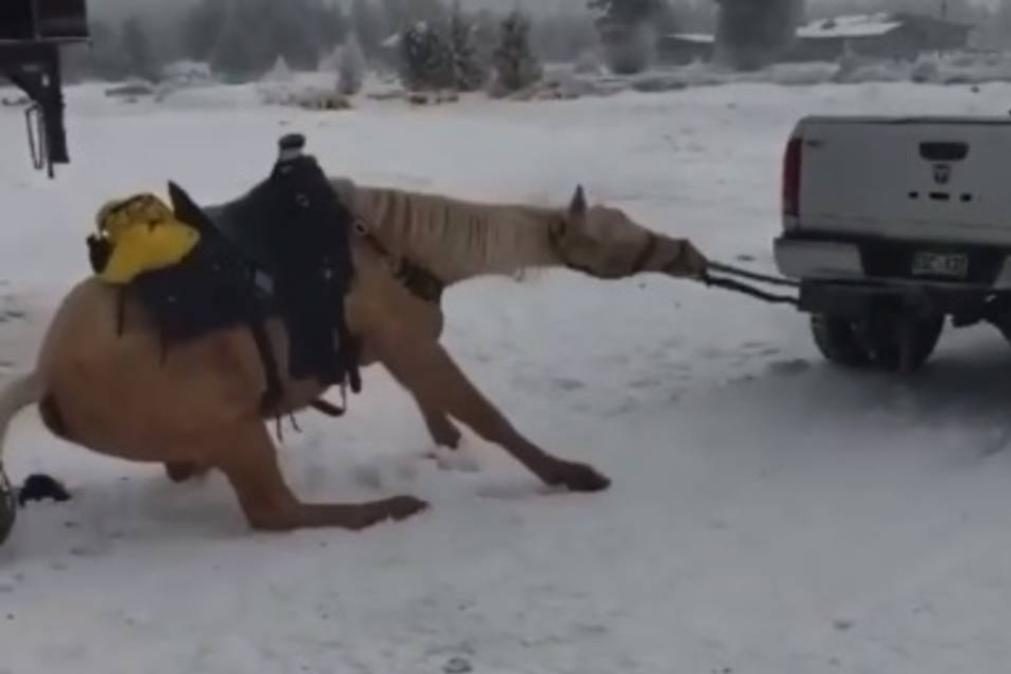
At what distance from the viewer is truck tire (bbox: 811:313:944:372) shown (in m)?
8.45

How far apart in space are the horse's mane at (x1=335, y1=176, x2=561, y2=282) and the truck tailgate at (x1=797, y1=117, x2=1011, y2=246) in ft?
5.41

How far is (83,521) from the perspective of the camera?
6352 millimetres

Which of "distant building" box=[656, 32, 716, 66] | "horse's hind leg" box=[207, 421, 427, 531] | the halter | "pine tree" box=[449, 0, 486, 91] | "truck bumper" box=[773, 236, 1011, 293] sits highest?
the halter

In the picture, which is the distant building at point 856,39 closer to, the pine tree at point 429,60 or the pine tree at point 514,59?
the pine tree at point 514,59

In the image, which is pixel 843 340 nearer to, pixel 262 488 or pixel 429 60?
pixel 262 488

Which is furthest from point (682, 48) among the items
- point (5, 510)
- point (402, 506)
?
point (5, 510)

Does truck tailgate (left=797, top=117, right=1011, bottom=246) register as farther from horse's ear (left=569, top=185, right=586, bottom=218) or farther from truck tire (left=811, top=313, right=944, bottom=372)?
horse's ear (left=569, top=185, right=586, bottom=218)

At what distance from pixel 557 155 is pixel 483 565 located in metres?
17.6

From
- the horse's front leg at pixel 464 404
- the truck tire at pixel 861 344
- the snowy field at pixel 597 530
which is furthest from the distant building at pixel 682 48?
the horse's front leg at pixel 464 404

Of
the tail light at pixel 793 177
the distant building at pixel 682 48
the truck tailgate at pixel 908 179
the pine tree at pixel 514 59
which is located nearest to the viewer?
the truck tailgate at pixel 908 179

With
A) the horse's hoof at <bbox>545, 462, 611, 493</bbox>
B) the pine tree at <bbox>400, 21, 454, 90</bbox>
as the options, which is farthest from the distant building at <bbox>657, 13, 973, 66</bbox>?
the horse's hoof at <bbox>545, 462, 611, 493</bbox>

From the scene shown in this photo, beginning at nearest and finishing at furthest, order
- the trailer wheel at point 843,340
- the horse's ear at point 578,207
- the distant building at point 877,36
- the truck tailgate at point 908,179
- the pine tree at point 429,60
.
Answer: the horse's ear at point 578,207
the truck tailgate at point 908,179
the trailer wheel at point 843,340
the pine tree at point 429,60
the distant building at point 877,36

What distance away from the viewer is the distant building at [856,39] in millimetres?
68375

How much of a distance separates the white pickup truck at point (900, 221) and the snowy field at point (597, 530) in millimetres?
468
